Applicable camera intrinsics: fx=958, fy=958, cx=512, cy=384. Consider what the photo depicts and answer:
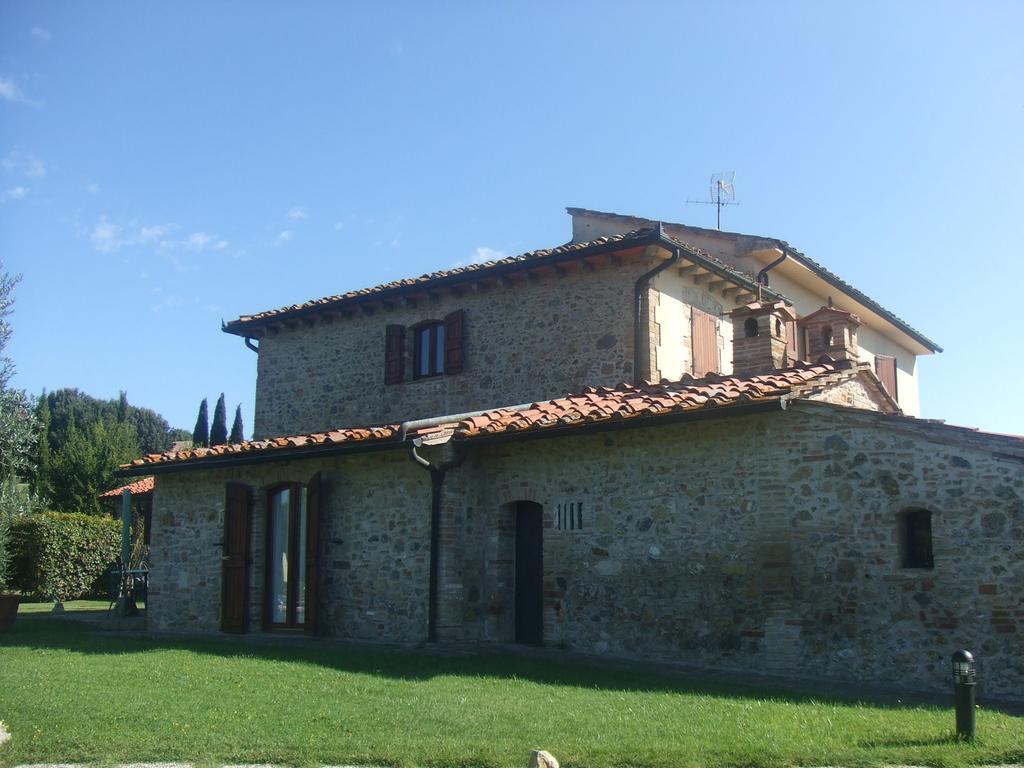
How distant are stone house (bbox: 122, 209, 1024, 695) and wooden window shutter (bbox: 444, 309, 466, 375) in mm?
43

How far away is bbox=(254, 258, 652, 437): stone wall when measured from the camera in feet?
51.5

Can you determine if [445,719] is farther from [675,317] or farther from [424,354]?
[424,354]

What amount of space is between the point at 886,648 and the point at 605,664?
314 centimetres

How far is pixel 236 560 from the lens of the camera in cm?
1552

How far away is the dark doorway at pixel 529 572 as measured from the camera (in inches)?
524

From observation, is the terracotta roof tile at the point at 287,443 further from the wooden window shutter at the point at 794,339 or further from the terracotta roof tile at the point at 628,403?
the wooden window shutter at the point at 794,339

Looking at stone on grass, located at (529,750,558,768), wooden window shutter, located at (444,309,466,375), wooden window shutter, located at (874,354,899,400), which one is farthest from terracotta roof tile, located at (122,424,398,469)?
wooden window shutter, located at (874,354,899,400)

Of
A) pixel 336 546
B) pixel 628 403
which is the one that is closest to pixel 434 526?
pixel 336 546

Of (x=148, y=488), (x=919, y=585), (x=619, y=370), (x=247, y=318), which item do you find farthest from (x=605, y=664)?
(x=148, y=488)

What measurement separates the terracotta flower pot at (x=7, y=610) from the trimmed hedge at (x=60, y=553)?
7.90 m

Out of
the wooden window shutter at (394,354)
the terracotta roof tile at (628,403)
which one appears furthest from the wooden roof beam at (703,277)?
the wooden window shutter at (394,354)

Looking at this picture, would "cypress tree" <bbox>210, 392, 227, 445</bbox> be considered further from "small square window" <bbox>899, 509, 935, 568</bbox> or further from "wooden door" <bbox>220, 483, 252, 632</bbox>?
"small square window" <bbox>899, 509, 935, 568</bbox>

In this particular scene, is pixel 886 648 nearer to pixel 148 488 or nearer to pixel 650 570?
pixel 650 570

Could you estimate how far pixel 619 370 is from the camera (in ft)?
50.5
